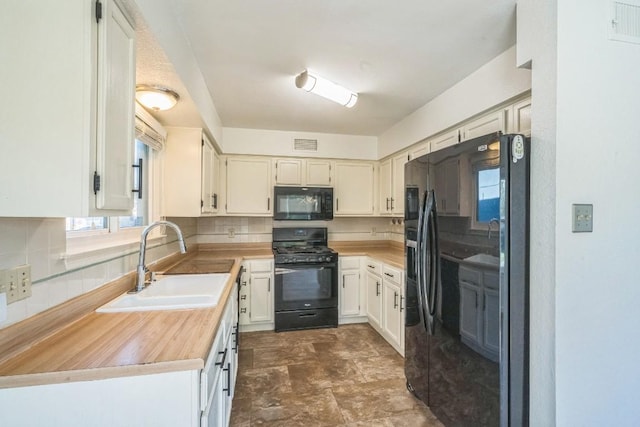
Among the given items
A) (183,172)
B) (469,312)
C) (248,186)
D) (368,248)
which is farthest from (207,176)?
(469,312)

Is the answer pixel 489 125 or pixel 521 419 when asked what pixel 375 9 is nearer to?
pixel 489 125

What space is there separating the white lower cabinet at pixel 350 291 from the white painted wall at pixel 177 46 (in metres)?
2.13

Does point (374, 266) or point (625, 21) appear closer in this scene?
point (625, 21)

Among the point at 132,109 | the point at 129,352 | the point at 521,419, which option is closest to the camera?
the point at 129,352

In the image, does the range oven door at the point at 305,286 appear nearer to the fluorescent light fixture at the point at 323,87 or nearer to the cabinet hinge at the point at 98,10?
the fluorescent light fixture at the point at 323,87

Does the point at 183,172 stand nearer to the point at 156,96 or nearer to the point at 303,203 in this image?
the point at 156,96

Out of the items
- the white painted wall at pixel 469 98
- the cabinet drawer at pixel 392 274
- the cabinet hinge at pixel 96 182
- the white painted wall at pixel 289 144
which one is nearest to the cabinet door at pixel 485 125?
the white painted wall at pixel 469 98

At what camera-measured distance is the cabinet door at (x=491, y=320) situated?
134 cm

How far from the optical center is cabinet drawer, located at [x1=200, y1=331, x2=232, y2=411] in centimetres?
101

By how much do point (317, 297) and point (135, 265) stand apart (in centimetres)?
198

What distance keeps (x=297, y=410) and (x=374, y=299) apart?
1.55 metres

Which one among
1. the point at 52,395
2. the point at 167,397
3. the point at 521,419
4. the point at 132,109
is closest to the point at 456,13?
the point at 132,109

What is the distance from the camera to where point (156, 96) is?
5.57 feet

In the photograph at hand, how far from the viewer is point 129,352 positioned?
98cm
